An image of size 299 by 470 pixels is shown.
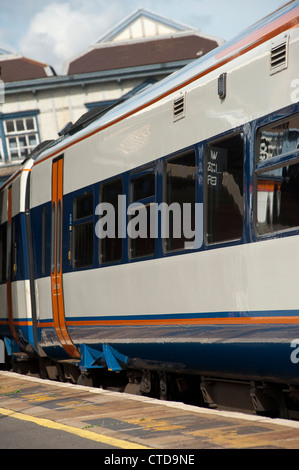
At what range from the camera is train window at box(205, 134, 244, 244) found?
708 cm

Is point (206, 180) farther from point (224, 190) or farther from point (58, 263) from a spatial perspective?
point (58, 263)

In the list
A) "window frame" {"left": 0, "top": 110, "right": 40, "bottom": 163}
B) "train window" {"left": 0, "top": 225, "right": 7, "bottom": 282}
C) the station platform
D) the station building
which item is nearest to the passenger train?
the station platform

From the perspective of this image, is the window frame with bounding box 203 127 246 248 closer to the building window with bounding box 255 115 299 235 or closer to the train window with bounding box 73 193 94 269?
the building window with bounding box 255 115 299 235

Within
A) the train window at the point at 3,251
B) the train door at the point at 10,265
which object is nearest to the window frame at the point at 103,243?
the train door at the point at 10,265

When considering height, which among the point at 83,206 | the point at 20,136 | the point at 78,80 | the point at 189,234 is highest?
the point at 78,80

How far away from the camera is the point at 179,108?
826 centimetres

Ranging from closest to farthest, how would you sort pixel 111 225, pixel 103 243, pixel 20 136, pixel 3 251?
pixel 111 225
pixel 103 243
pixel 3 251
pixel 20 136

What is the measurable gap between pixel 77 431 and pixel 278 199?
245cm

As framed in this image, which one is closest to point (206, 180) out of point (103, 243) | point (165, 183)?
point (165, 183)

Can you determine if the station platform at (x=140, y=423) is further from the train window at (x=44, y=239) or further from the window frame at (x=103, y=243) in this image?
the train window at (x=44, y=239)

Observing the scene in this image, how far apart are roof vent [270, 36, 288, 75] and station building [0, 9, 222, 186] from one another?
86.7 ft

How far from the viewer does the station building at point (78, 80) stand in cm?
3350

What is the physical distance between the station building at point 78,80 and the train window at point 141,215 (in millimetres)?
24179

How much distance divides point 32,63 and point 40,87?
313 cm
